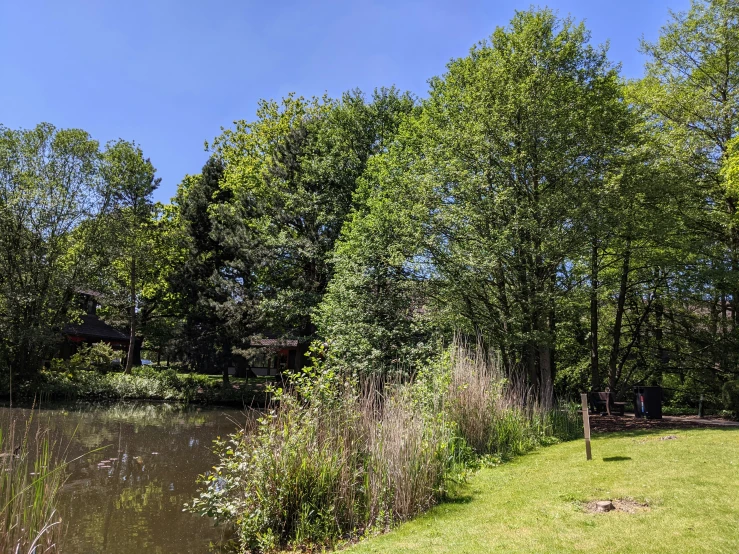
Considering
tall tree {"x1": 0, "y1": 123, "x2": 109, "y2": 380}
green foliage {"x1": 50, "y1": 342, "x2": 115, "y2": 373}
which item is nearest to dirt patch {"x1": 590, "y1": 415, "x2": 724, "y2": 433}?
tall tree {"x1": 0, "y1": 123, "x2": 109, "y2": 380}

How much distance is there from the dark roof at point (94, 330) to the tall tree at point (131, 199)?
5.45 metres

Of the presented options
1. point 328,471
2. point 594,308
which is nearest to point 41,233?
point 328,471

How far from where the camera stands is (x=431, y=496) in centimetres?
648

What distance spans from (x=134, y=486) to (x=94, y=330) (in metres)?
29.1


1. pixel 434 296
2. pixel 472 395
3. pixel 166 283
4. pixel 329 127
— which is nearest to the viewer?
pixel 472 395

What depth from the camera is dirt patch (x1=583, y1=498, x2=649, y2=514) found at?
533 cm

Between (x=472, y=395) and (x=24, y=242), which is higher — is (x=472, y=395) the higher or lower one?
the lower one

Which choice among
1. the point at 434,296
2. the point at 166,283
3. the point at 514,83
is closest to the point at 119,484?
the point at 434,296

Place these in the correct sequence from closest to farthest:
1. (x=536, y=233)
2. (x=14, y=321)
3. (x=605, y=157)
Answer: (x=536, y=233)
(x=605, y=157)
(x=14, y=321)

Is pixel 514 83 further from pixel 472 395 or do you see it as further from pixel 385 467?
pixel 385 467

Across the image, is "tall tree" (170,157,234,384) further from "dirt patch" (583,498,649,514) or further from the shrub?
"dirt patch" (583,498,649,514)

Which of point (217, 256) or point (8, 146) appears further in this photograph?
point (217, 256)

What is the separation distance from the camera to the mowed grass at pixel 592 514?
4535 mm

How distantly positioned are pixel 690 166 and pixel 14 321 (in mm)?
28842
